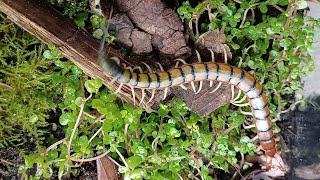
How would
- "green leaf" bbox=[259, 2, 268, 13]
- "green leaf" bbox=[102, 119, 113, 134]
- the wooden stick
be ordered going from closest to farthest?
1. the wooden stick
2. "green leaf" bbox=[102, 119, 113, 134]
3. "green leaf" bbox=[259, 2, 268, 13]

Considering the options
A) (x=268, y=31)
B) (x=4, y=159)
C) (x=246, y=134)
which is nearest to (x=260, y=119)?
(x=246, y=134)

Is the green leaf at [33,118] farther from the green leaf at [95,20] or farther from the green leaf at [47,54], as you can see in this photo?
the green leaf at [95,20]

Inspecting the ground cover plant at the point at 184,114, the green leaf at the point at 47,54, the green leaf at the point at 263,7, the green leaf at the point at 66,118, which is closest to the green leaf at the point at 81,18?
the ground cover plant at the point at 184,114

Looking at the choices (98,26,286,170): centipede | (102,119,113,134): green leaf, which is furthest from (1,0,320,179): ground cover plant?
(98,26,286,170): centipede

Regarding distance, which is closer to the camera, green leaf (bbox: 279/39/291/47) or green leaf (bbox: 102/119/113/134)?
green leaf (bbox: 102/119/113/134)

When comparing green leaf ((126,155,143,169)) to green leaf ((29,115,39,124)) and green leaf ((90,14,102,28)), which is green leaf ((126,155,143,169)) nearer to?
green leaf ((29,115,39,124))

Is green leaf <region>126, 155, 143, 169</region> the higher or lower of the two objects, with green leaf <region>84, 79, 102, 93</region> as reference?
lower


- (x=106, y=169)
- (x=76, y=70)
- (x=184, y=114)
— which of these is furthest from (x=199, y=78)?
(x=106, y=169)

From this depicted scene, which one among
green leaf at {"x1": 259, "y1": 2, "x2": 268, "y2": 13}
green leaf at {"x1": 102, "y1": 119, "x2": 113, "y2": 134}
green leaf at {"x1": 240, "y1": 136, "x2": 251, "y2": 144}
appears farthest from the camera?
green leaf at {"x1": 240, "y1": 136, "x2": 251, "y2": 144}
